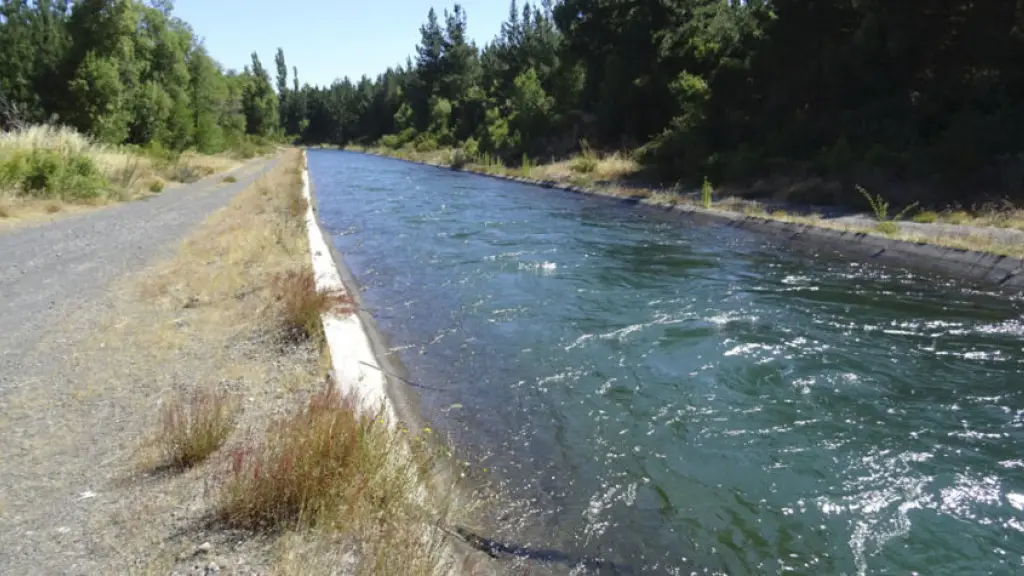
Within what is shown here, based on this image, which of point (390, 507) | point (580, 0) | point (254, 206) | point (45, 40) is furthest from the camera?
point (580, 0)

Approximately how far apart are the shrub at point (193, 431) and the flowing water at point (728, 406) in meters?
1.86

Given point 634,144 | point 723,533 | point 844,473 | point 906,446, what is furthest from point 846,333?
point 634,144

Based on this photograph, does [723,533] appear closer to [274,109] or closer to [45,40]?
[45,40]

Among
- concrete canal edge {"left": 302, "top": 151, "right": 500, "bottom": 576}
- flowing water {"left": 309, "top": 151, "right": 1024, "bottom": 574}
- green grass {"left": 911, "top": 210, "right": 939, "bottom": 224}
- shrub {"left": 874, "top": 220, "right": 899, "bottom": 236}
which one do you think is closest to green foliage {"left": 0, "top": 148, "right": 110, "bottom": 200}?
flowing water {"left": 309, "top": 151, "right": 1024, "bottom": 574}

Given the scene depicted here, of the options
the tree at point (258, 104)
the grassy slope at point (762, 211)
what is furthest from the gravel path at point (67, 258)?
the tree at point (258, 104)

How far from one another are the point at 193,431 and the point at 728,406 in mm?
4604

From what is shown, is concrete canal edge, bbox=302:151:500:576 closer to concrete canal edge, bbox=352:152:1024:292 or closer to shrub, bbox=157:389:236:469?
shrub, bbox=157:389:236:469

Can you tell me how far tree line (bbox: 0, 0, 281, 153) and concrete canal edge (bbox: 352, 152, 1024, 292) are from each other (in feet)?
83.1

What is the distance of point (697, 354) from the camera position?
761 centimetres

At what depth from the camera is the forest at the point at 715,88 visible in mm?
18297

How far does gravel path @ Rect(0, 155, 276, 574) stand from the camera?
3455 millimetres

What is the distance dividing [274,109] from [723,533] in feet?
326

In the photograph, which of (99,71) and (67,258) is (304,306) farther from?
(99,71)

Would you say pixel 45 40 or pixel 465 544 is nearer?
pixel 465 544
